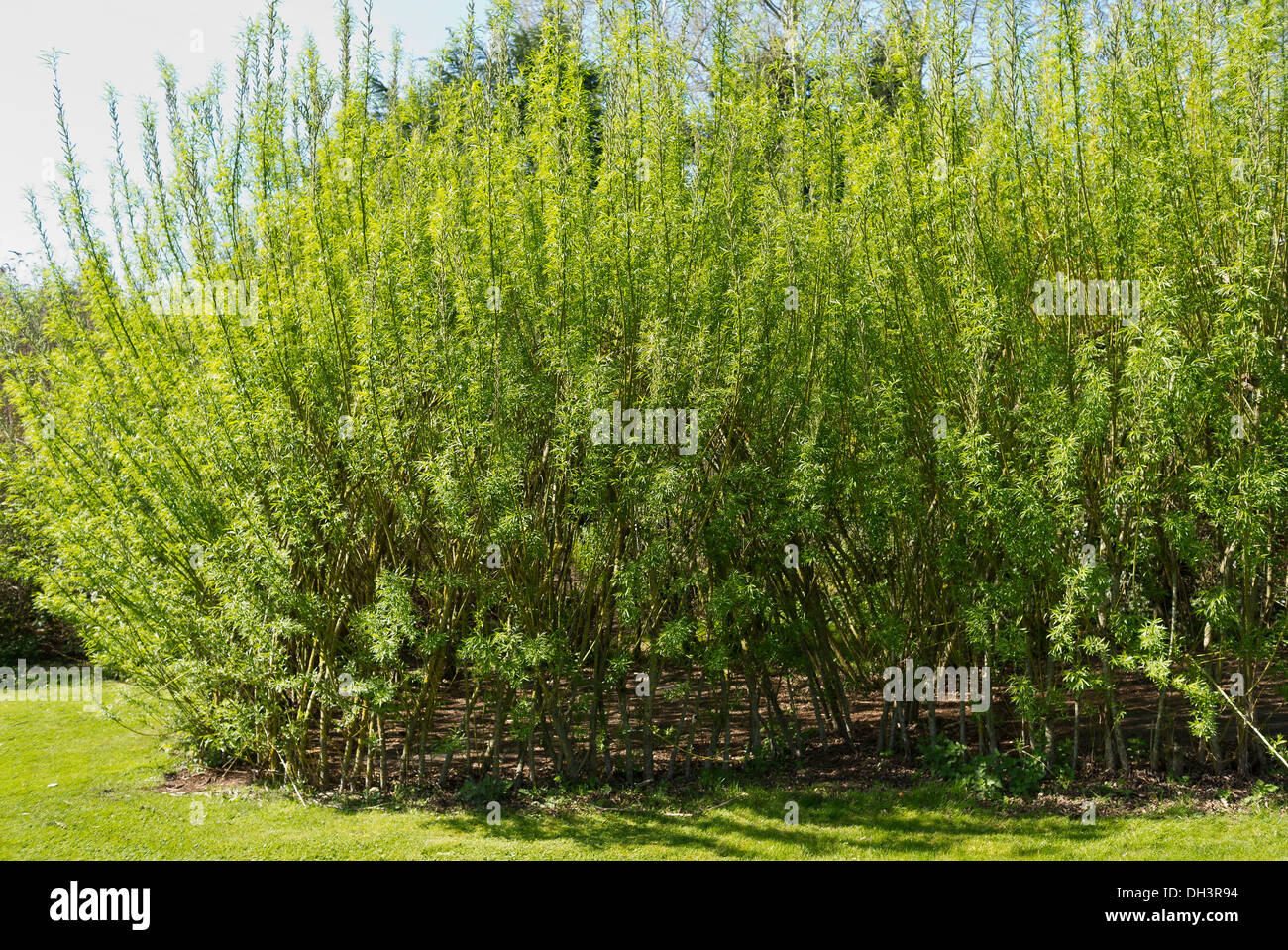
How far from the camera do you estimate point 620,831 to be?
5.80m

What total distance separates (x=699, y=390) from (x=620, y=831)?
2658 mm

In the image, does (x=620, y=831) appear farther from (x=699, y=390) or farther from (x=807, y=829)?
(x=699, y=390)

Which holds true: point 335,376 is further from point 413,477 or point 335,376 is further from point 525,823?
point 525,823

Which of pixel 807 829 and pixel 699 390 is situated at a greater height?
pixel 699 390

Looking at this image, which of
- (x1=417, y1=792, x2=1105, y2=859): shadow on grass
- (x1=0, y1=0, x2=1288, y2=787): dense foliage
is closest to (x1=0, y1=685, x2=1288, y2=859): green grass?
(x1=417, y1=792, x2=1105, y2=859): shadow on grass

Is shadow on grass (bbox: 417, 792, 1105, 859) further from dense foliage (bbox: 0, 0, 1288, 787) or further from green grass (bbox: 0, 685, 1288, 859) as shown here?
dense foliage (bbox: 0, 0, 1288, 787)

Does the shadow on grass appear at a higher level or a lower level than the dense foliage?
lower

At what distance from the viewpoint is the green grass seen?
17.6 feet

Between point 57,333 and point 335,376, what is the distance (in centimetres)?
247

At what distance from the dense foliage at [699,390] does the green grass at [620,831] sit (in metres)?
0.51

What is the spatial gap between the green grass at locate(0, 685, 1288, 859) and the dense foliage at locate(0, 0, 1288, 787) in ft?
1.67

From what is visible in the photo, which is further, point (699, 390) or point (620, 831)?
point (699, 390)

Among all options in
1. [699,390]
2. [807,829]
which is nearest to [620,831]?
[807,829]

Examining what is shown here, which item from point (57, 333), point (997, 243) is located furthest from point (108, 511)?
point (997, 243)
